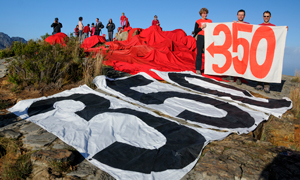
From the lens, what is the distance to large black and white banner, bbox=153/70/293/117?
3.84m

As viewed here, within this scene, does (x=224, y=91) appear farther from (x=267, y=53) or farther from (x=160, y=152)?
(x=160, y=152)

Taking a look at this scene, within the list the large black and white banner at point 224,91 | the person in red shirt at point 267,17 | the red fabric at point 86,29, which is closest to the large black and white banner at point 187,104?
the large black and white banner at point 224,91

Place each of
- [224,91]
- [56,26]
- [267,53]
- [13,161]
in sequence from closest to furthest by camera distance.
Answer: [13,161] < [224,91] < [267,53] < [56,26]

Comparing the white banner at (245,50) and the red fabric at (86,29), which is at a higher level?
the red fabric at (86,29)

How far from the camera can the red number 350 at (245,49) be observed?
4742 mm

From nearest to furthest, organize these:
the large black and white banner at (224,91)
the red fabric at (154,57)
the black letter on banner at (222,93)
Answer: the large black and white banner at (224,91) < the black letter on banner at (222,93) < the red fabric at (154,57)

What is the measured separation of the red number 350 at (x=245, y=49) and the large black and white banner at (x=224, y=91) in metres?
0.60

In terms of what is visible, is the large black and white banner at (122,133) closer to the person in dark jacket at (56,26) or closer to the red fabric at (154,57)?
the red fabric at (154,57)

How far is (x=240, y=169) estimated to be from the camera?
2.07 m

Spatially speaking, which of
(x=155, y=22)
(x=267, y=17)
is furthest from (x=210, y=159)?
(x=155, y=22)

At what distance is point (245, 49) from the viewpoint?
5.08 m

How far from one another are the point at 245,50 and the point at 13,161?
4902mm

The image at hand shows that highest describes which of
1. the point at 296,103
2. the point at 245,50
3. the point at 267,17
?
the point at 267,17

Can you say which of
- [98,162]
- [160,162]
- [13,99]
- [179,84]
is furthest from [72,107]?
[179,84]
